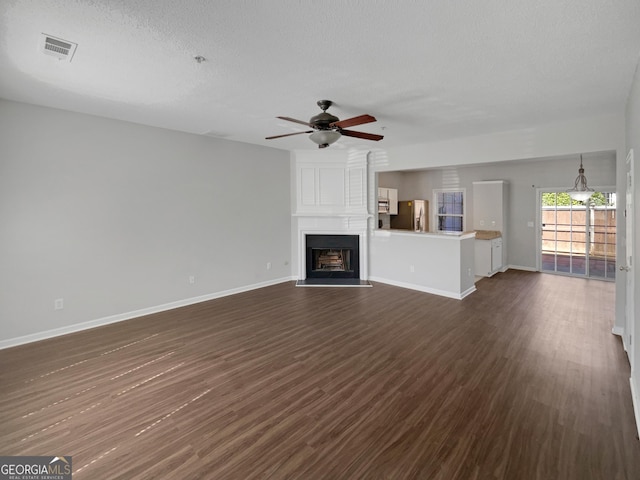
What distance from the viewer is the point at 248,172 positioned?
19.2 feet

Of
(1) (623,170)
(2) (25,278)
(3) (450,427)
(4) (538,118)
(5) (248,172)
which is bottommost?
(3) (450,427)

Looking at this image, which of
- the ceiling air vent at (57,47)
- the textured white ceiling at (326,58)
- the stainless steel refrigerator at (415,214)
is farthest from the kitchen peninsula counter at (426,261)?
the ceiling air vent at (57,47)

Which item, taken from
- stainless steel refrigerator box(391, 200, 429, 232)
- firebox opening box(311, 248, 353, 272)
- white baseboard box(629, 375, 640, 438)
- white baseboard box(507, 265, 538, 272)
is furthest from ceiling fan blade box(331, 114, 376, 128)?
white baseboard box(507, 265, 538, 272)

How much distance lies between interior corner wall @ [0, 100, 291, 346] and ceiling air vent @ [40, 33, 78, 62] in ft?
5.76

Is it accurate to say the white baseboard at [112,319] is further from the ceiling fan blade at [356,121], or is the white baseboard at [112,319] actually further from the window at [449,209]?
the window at [449,209]

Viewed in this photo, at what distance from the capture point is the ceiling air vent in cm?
225

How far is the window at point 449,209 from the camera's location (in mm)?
8383

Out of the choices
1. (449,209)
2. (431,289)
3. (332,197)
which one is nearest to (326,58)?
(332,197)

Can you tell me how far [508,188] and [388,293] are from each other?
4436mm

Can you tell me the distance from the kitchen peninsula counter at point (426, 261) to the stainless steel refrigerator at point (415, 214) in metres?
2.68

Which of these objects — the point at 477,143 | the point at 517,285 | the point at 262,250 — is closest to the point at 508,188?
the point at 517,285

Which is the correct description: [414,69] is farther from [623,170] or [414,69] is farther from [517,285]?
[517,285]

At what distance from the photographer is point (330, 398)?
2.56 m

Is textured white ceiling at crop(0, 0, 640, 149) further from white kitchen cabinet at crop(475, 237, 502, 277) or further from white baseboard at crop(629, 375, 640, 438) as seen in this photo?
white kitchen cabinet at crop(475, 237, 502, 277)
